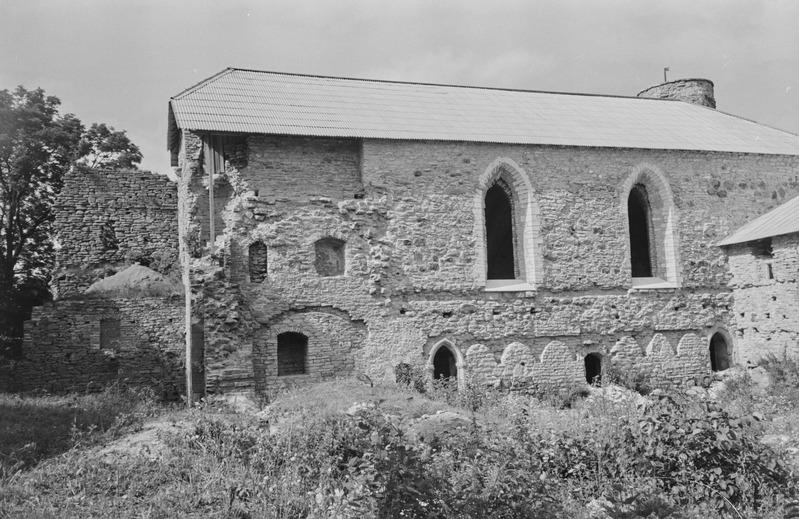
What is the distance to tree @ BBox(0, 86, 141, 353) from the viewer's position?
Result: 65.1 feet

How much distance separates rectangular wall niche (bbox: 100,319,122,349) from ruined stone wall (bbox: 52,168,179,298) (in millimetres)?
2684

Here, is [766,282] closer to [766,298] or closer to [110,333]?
[766,298]

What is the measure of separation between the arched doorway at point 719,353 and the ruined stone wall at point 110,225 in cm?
1452

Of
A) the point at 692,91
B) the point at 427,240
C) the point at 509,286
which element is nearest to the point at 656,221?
the point at 509,286

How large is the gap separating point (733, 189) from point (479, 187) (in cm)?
713

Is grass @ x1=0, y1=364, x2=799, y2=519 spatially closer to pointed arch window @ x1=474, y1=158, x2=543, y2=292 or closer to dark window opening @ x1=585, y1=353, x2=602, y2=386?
pointed arch window @ x1=474, y1=158, x2=543, y2=292

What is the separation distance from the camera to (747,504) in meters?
6.55

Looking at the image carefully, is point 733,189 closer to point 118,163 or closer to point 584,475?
point 584,475

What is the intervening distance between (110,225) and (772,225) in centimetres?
1747

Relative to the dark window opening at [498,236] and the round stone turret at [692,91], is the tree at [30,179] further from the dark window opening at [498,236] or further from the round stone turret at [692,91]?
the round stone turret at [692,91]

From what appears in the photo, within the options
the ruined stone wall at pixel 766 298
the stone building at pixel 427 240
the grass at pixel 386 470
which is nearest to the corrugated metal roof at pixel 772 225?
the ruined stone wall at pixel 766 298

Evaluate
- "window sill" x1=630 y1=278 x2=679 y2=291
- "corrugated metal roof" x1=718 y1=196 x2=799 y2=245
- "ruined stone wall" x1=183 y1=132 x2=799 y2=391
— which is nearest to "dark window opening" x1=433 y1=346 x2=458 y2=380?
"ruined stone wall" x1=183 y1=132 x2=799 y2=391

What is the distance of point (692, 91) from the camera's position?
2088cm

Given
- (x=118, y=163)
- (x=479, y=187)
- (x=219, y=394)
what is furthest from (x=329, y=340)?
(x=118, y=163)
